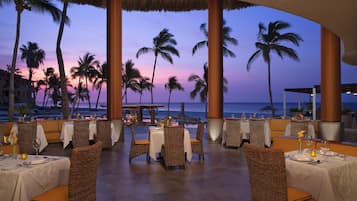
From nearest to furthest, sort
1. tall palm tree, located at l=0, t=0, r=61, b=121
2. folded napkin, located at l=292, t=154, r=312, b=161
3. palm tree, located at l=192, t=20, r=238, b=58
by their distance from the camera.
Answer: folded napkin, located at l=292, t=154, r=312, b=161
tall palm tree, located at l=0, t=0, r=61, b=121
palm tree, located at l=192, t=20, r=238, b=58

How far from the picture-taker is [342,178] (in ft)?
11.1

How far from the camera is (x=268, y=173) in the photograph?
2.97 m

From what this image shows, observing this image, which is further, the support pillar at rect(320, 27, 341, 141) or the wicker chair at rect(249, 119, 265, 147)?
the wicker chair at rect(249, 119, 265, 147)

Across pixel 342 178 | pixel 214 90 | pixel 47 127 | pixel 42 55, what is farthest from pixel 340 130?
pixel 42 55

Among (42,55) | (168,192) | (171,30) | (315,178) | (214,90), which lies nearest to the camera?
(315,178)

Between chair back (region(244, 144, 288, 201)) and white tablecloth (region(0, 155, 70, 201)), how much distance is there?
2.26 metres

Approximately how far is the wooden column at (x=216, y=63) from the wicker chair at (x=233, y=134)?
1.55 meters

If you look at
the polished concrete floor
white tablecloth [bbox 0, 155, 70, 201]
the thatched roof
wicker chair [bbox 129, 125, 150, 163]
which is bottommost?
the polished concrete floor

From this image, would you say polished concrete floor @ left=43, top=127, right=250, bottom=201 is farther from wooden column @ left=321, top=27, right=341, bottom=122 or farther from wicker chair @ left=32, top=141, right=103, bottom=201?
wooden column @ left=321, top=27, right=341, bottom=122

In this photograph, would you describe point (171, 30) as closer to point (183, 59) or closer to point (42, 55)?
point (183, 59)

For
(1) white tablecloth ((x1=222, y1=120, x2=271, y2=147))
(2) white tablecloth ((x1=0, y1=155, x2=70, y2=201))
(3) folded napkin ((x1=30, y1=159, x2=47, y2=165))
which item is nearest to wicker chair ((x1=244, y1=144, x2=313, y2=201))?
(2) white tablecloth ((x1=0, y1=155, x2=70, y2=201))

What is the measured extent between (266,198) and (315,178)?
0.66m

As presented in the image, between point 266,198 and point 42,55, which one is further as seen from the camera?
point 42,55

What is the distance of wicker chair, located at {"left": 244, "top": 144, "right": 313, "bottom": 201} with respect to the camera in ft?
9.50
